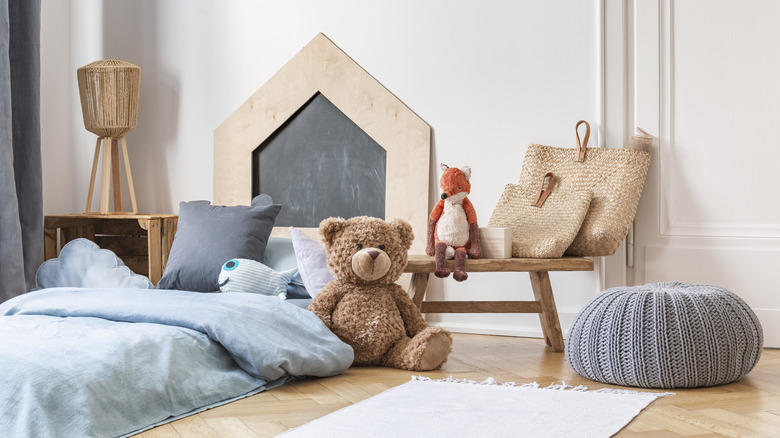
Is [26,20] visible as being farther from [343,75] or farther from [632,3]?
[632,3]

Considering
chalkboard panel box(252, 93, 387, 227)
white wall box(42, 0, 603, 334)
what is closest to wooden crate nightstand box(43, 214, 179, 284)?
white wall box(42, 0, 603, 334)

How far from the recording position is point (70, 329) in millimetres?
2000

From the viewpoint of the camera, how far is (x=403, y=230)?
248cm

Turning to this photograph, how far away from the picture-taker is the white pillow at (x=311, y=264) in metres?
2.68

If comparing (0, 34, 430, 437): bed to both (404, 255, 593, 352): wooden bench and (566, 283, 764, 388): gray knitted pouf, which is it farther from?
(566, 283, 764, 388): gray knitted pouf

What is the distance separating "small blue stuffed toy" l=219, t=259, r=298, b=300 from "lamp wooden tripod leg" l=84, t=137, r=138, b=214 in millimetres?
1024

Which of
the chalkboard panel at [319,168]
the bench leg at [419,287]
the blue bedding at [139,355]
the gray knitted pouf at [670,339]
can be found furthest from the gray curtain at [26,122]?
the gray knitted pouf at [670,339]

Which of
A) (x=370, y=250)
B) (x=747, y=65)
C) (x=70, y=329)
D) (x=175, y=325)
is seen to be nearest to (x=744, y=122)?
(x=747, y=65)

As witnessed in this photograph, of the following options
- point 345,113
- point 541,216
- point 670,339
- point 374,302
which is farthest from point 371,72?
point 670,339

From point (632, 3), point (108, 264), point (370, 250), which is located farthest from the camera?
point (108, 264)

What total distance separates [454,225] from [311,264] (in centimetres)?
53

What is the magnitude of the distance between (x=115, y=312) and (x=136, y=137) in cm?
183

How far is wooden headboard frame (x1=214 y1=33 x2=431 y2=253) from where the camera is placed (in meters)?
3.20

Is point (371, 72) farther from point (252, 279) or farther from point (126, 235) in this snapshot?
point (126, 235)
